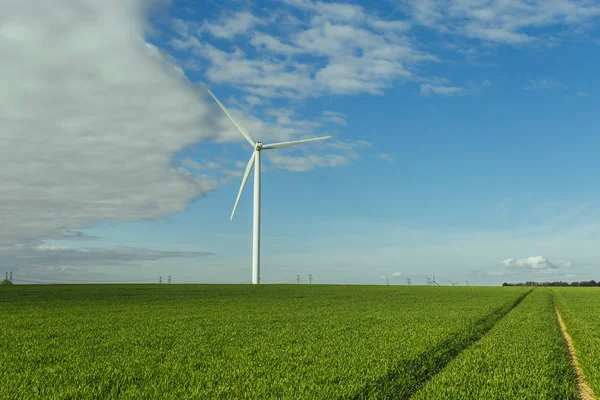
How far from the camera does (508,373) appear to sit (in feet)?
45.3

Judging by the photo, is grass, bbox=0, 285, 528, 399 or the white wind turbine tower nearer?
grass, bbox=0, 285, 528, 399

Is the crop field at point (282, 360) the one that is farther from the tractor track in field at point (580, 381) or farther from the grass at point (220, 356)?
the tractor track in field at point (580, 381)

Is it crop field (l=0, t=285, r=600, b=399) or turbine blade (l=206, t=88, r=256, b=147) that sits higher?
turbine blade (l=206, t=88, r=256, b=147)

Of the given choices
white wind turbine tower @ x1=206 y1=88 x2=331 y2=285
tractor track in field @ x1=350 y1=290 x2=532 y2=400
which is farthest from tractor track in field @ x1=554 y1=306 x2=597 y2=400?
white wind turbine tower @ x1=206 y1=88 x2=331 y2=285

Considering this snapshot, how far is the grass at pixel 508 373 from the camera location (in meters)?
11.6

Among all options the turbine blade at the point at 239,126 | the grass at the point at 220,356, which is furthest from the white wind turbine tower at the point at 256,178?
the grass at the point at 220,356

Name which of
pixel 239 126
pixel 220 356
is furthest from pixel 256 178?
pixel 220 356

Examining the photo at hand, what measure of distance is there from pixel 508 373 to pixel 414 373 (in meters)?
2.48

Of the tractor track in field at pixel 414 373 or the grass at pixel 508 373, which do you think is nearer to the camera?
the tractor track in field at pixel 414 373

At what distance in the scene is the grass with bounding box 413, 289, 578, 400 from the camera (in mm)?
11594

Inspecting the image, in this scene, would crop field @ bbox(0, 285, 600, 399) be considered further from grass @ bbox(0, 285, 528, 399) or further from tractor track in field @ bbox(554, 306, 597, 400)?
tractor track in field @ bbox(554, 306, 597, 400)

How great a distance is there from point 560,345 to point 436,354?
6274 millimetres

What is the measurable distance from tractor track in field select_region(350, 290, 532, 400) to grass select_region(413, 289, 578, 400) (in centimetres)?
41

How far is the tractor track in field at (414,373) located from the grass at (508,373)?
0.41 metres
